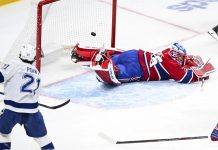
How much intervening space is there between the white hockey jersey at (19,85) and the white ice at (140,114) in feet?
1.34

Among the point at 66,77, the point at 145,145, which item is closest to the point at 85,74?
the point at 66,77

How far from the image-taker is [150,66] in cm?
419

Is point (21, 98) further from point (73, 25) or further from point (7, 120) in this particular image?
point (73, 25)

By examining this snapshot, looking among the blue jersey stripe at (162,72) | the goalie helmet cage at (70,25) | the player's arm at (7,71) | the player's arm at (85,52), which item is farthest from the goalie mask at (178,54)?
the player's arm at (7,71)

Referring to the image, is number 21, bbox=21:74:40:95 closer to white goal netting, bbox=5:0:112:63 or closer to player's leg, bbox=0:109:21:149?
player's leg, bbox=0:109:21:149

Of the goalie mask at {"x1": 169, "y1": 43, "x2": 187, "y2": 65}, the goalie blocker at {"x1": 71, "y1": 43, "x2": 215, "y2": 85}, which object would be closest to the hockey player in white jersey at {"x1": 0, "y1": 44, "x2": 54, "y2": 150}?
the goalie blocker at {"x1": 71, "y1": 43, "x2": 215, "y2": 85}

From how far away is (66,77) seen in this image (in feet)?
14.3

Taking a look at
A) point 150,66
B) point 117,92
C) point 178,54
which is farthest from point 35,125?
point 178,54

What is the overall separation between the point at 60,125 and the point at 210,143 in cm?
80

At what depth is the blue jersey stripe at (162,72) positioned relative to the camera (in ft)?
13.8

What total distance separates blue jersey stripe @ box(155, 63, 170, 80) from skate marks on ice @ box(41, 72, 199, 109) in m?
0.03

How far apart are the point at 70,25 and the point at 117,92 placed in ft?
3.00

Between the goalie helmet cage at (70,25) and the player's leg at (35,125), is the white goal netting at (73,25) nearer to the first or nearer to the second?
the goalie helmet cage at (70,25)

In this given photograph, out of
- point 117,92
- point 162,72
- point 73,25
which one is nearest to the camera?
point 117,92
